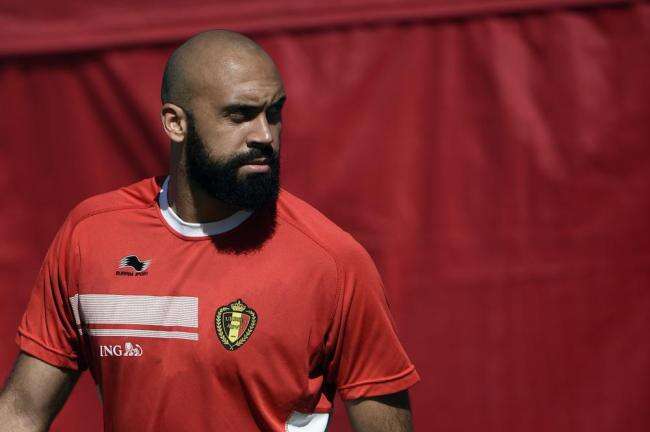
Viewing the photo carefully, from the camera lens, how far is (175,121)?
9.00 ft

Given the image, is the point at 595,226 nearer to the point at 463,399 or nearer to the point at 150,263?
the point at 463,399

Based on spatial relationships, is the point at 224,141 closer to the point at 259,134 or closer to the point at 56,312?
the point at 259,134

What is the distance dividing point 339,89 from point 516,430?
4.00 ft

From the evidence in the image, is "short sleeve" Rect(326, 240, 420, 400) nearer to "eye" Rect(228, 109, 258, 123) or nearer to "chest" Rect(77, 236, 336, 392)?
"chest" Rect(77, 236, 336, 392)

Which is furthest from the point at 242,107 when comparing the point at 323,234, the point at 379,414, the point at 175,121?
the point at 379,414

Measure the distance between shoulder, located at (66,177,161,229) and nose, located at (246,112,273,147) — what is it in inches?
15.3

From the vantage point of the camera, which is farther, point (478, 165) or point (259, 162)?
point (478, 165)

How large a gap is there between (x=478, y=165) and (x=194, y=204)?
1036 millimetres

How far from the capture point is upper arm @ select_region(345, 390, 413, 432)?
8.65 ft

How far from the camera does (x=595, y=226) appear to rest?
3324 mm

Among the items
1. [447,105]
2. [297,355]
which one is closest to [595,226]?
[447,105]

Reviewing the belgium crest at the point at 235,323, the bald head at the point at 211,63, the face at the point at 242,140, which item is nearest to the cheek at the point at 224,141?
the face at the point at 242,140

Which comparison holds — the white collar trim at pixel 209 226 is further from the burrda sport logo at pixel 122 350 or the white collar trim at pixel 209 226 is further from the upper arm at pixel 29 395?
the upper arm at pixel 29 395

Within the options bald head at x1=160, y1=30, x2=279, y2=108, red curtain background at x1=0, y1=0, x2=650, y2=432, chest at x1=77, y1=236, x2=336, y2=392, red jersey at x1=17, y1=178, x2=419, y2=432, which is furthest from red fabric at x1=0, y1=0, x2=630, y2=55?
chest at x1=77, y1=236, x2=336, y2=392
